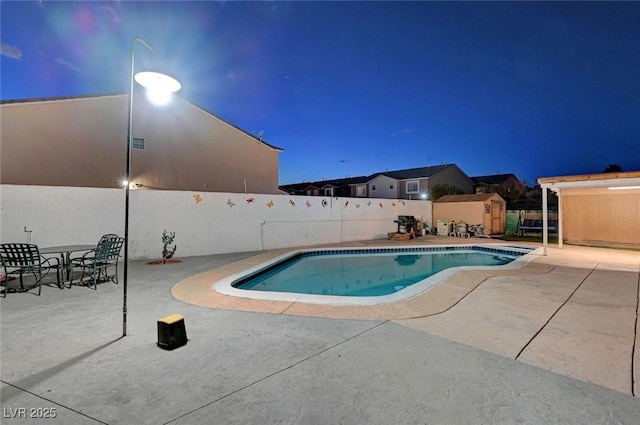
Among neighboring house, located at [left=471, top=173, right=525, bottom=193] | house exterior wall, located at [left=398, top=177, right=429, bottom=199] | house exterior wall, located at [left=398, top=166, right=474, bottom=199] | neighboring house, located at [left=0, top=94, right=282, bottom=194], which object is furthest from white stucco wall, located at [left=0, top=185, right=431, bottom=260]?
neighboring house, located at [left=471, top=173, right=525, bottom=193]

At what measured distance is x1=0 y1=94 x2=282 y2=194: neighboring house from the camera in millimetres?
9000

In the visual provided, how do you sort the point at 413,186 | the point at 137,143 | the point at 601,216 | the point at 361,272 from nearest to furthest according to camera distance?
the point at 361,272 < the point at 137,143 < the point at 601,216 < the point at 413,186

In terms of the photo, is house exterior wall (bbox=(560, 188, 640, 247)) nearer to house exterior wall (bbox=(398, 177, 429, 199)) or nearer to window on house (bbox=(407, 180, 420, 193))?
house exterior wall (bbox=(398, 177, 429, 199))

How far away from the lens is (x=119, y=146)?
10594 millimetres

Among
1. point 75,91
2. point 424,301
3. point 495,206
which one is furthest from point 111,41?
point 495,206

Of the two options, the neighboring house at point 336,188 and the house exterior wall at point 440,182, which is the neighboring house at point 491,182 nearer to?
the house exterior wall at point 440,182

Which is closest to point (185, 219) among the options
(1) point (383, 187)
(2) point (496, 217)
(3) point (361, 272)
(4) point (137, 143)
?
(4) point (137, 143)

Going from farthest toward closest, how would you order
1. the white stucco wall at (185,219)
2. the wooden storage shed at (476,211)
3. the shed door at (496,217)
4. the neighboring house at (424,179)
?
the neighboring house at (424,179) → the shed door at (496,217) → the wooden storage shed at (476,211) → the white stucco wall at (185,219)

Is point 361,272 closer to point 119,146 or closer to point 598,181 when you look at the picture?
point 598,181

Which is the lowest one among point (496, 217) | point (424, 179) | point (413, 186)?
point (496, 217)

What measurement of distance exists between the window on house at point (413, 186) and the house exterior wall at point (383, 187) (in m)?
1.06

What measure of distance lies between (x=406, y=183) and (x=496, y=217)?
37.8ft

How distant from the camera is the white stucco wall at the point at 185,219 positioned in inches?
248

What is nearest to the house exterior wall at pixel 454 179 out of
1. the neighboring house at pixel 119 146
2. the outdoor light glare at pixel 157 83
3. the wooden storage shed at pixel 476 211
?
the wooden storage shed at pixel 476 211
